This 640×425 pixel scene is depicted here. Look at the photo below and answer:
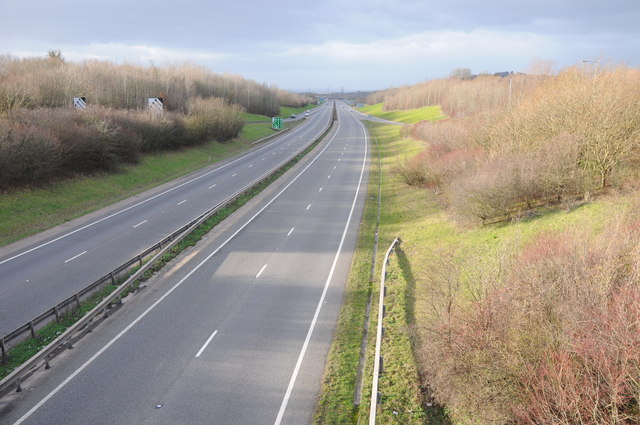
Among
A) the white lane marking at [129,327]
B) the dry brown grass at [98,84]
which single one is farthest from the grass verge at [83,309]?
the dry brown grass at [98,84]

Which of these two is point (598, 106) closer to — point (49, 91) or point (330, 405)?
point (330, 405)

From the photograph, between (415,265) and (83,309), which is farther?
(415,265)

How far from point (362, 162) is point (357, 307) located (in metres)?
40.3

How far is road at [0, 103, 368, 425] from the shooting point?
447 inches

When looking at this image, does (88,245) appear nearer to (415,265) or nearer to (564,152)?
(415,265)

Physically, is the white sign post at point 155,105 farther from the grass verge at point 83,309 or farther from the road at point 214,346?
the road at point 214,346

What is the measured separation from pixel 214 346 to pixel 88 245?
13.4 m

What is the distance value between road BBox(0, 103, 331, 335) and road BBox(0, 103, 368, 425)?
308cm

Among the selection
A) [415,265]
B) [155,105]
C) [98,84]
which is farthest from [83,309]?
[98,84]

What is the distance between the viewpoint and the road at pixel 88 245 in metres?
17.8

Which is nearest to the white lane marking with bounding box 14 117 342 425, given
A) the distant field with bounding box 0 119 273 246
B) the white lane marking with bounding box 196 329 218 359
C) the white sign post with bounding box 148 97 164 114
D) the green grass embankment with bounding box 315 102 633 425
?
the white lane marking with bounding box 196 329 218 359

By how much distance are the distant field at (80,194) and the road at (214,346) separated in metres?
11.5

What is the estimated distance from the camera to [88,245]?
24.2m

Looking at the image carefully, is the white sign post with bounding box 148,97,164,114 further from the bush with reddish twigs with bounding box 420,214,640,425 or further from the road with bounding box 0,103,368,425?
the bush with reddish twigs with bounding box 420,214,640,425
